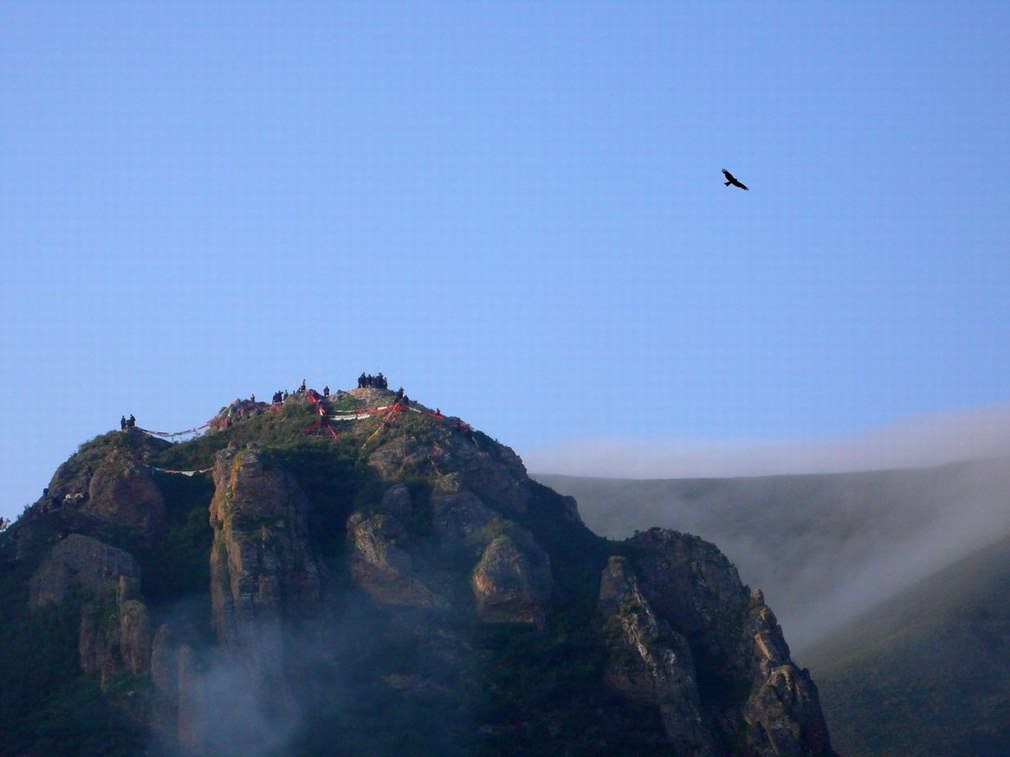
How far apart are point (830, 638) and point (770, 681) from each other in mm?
42399

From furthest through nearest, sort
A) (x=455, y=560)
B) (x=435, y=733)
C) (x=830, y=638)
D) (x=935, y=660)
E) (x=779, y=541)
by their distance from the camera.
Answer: (x=779, y=541) → (x=830, y=638) → (x=935, y=660) → (x=455, y=560) → (x=435, y=733)

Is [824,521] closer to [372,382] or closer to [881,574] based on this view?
[881,574]

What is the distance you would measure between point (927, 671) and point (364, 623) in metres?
40.0

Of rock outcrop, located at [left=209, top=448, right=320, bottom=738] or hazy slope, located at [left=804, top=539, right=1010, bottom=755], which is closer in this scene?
rock outcrop, located at [left=209, top=448, right=320, bottom=738]

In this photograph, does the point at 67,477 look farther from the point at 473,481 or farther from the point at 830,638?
the point at 830,638

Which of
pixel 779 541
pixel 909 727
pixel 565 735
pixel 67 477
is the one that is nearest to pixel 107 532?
pixel 67 477

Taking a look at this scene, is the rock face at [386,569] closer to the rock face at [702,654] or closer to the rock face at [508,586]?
the rock face at [508,586]

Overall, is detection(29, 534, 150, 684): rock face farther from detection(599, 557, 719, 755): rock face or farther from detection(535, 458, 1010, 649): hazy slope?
detection(535, 458, 1010, 649): hazy slope

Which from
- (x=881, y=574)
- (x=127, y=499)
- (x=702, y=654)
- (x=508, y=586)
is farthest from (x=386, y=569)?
(x=881, y=574)

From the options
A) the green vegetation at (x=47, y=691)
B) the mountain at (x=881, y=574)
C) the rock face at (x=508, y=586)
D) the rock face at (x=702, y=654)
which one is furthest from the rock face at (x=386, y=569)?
the mountain at (x=881, y=574)

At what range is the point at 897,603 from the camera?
128750 millimetres

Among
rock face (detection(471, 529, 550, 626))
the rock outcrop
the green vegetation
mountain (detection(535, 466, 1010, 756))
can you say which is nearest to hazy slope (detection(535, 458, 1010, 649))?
mountain (detection(535, 466, 1010, 756))

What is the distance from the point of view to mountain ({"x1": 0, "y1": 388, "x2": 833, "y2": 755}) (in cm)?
8075

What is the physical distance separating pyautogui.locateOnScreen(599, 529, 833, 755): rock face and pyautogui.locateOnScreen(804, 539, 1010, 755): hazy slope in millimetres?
17954
